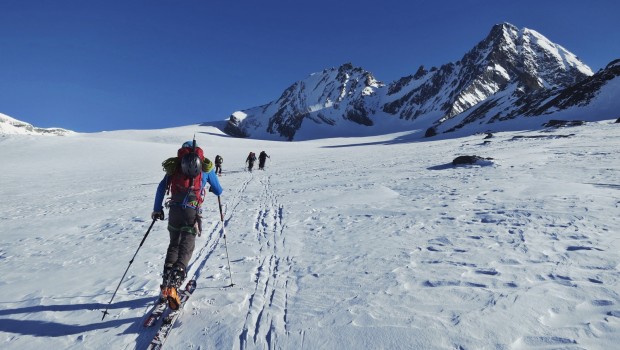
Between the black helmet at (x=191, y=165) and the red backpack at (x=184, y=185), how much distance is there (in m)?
0.06

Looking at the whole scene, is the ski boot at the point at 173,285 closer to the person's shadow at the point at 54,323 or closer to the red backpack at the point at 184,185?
the person's shadow at the point at 54,323

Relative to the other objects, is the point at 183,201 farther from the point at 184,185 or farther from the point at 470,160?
the point at 470,160

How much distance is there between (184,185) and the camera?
16.7 ft

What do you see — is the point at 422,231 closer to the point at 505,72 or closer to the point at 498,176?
the point at 498,176

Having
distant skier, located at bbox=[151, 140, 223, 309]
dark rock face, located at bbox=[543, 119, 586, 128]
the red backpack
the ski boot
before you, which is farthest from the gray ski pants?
dark rock face, located at bbox=[543, 119, 586, 128]

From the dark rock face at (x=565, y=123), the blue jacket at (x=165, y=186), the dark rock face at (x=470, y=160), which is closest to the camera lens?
the blue jacket at (x=165, y=186)

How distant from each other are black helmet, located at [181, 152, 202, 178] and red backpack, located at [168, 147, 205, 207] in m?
0.06

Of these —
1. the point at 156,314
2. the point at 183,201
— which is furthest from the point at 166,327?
the point at 183,201

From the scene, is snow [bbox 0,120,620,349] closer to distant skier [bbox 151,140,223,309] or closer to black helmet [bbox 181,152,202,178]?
distant skier [bbox 151,140,223,309]

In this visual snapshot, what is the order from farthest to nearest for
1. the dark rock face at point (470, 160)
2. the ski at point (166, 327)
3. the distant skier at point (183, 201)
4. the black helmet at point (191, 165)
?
1. the dark rock face at point (470, 160)
2. the black helmet at point (191, 165)
3. the distant skier at point (183, 201)
4. the ski at point (166, 327)

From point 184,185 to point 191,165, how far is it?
0.36 meters

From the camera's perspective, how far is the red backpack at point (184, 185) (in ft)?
16.6

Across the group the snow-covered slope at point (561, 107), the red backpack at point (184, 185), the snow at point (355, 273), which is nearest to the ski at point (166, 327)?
the snow at point (355, 273)

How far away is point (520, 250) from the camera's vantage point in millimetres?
6105
